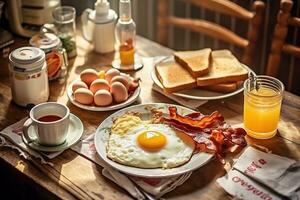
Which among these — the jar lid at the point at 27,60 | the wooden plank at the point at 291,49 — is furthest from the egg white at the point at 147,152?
the wooden plank at the point at 291,49

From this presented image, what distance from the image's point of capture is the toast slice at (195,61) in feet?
5.65

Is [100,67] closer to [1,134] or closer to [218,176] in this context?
[1,134]

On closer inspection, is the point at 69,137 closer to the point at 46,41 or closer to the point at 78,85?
the point at 78,85

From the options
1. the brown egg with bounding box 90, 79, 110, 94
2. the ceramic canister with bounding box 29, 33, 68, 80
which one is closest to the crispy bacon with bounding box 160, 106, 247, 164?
the brown egg with bounding box 90, 79, 110, 94

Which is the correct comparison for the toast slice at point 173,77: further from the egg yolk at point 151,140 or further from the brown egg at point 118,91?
the egg yolk at point 151,140

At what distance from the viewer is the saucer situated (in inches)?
58.4

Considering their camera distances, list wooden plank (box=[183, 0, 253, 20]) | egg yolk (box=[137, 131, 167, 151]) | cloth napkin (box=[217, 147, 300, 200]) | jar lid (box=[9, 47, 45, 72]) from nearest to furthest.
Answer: cloth napkin (box=[217, 147, 300, 200]), egg yolk (box=[137, 131, 167, 151]), jar lid (box=[9, 47, 45, 72]), wooden plank (box=[183, 0, 253, 20])

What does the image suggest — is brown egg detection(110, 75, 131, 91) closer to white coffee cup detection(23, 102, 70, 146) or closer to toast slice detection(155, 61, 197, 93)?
toast slice detection(155, 61, 197, 93)

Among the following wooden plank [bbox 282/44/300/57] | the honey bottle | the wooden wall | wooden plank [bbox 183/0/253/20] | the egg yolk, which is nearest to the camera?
the egg yolk

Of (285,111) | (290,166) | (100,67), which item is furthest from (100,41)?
(290,166)

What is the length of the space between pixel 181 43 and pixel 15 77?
1332mm

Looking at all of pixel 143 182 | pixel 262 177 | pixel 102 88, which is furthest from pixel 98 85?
pixel 262 177

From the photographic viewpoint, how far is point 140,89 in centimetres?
174

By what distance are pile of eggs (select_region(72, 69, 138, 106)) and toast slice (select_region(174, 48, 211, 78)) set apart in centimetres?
19
